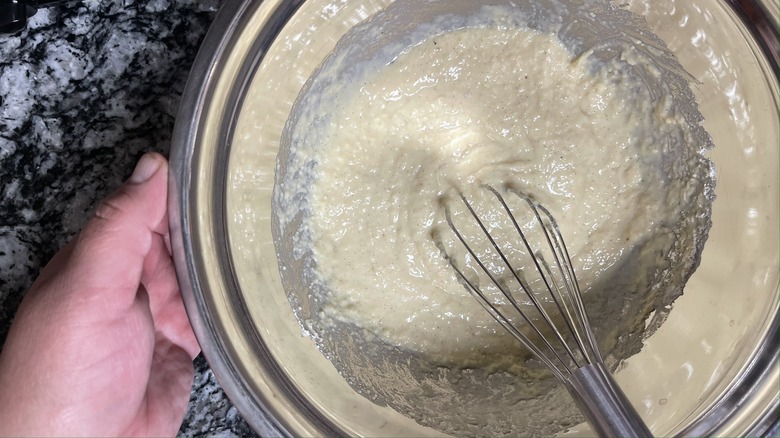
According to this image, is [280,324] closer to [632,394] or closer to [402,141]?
[402,141]

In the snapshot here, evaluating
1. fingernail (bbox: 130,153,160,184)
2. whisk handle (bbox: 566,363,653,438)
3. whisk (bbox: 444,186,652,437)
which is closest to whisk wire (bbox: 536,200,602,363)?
whisk (bbox: 444,186,652,437)

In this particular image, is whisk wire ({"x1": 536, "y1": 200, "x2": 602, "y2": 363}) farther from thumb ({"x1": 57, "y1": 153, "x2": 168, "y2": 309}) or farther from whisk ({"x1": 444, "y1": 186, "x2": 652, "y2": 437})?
thumb ({"x1": 57, "y1": 153, "x2": 168, "y2": 309})

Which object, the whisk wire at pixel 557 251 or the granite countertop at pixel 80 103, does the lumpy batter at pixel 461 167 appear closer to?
the whisk wire at pixel 557 251

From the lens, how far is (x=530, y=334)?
36.0 inches

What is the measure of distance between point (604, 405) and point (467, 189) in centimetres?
37


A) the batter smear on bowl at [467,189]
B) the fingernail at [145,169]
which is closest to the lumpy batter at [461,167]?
the batter smear on bowl at [467,189]

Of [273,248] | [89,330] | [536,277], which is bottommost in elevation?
[89,330]

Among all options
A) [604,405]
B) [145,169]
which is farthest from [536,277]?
[145,169]

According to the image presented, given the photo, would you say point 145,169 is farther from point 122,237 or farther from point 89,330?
point 89,330

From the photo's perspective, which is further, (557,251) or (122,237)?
(557,251)

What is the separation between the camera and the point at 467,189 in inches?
36.0

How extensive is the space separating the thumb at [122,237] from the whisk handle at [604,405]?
534 millimetres

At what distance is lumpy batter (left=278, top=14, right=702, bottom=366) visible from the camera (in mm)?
851

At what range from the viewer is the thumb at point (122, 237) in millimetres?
717
